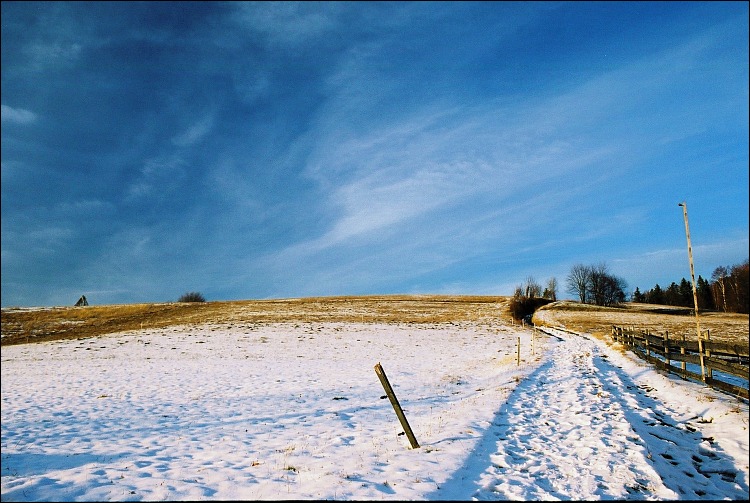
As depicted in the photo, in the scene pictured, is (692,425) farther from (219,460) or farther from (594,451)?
(219,460)

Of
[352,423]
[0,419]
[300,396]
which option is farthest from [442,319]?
[0,419]

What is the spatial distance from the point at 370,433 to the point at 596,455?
19.7ft

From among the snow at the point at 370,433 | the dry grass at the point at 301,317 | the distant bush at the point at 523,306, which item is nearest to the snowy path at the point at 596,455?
the snow at the point at 370,433

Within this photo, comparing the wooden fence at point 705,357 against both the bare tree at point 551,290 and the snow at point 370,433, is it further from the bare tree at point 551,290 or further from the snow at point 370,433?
the bare tree at point 551,290

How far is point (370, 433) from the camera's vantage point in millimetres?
11883

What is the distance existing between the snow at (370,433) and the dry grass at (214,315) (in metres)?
27.5

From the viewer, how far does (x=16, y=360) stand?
31.5 meters

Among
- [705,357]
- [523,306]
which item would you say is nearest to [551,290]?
[523,306]

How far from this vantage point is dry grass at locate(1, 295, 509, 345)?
50875 mm

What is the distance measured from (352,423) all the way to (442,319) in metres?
42.3

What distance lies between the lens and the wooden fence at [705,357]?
11816 mm

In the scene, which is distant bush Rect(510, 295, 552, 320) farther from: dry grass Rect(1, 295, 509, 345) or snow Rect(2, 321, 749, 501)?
snow Rect(2, 321, 749, 501)

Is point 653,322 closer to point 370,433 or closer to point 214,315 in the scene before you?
point 370,433

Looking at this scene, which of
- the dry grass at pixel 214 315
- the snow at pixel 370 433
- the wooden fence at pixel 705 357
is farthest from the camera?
the dry grass at pixel 214 315
